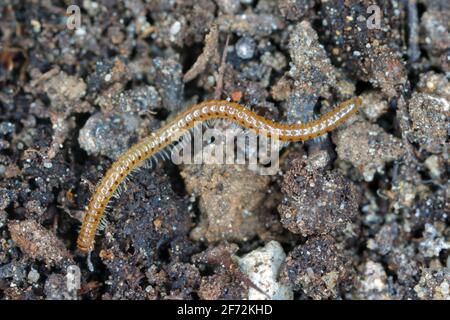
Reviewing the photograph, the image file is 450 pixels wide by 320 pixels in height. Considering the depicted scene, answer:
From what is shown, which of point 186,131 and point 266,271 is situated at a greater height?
point 186,131

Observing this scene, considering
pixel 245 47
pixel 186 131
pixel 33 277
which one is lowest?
pixel 33 277

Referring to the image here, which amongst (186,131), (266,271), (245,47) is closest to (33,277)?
(186,131)

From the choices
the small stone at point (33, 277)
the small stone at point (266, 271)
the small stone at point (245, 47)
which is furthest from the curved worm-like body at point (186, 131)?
the small stone at point (266, 271)

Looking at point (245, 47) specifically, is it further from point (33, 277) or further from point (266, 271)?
point (33, 277)

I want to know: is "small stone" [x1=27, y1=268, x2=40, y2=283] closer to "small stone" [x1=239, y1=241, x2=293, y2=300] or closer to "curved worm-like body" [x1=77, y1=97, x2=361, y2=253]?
"curved worm-like body" [x1=77, y1=97, x2=361, y2=253]

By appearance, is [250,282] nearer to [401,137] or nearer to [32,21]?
[401,137]

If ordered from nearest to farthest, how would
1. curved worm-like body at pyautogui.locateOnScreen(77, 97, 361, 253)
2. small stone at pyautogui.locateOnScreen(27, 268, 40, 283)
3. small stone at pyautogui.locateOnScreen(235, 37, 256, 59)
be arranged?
small stone at pyautogui.locateOnScreen(27, 268, 40, 283) < curved worm-like body at pyautogui.locateOnScreen(77, 97, 361, 253) < small stone at pyautogui.locateOnScreen(235, 37, 256, 59)

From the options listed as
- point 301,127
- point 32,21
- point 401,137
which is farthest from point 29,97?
point 401,137

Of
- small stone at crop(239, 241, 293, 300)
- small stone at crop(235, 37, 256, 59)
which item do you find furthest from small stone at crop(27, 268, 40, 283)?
small stone at crop(235, 37, 256, 59)
